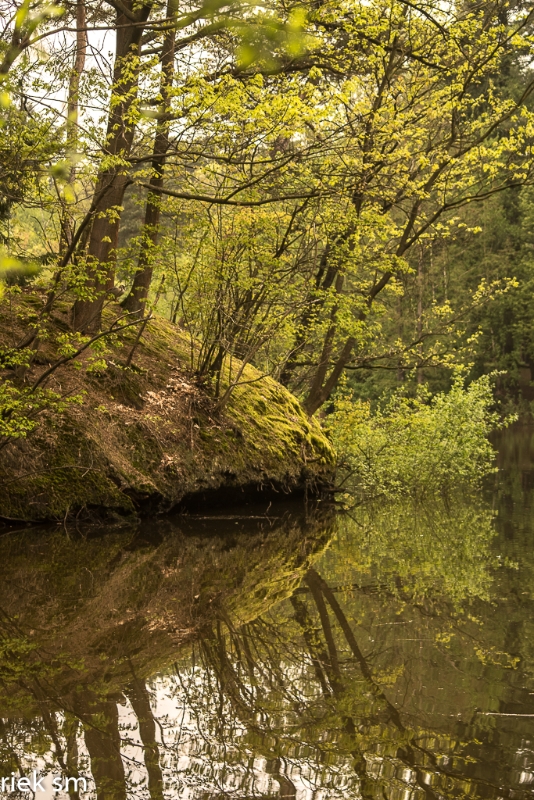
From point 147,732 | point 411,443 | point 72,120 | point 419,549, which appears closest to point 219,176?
point 72,120

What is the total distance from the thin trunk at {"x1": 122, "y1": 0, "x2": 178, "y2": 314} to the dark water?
349 cm

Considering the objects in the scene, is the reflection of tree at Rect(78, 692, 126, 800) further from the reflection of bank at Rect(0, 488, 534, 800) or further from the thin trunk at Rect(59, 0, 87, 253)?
the thin trunk at Rect(59, 0, 87, 253)

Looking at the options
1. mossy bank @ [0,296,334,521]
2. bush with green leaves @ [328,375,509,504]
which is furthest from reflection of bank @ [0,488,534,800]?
bush with green leaves @ [328,375,509,504]

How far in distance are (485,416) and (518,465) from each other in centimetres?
524

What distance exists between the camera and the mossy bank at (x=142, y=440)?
9.47 m

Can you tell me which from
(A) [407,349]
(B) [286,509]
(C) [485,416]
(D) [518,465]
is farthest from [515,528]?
(D) [518,465]

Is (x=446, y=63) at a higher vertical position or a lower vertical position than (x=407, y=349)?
higher

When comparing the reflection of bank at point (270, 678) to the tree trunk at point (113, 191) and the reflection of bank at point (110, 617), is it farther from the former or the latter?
the tree trunk at point (113, 191)

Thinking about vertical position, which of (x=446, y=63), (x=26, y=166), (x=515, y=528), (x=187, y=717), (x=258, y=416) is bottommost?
(x=187, y=717)

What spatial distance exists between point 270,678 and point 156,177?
26.4 feet

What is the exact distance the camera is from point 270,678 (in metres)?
4.36

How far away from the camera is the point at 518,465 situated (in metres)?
20.7

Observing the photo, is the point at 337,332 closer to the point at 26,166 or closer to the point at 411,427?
the point at 411,427

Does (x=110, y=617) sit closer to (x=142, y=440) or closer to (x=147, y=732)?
(x=147, y=732)
